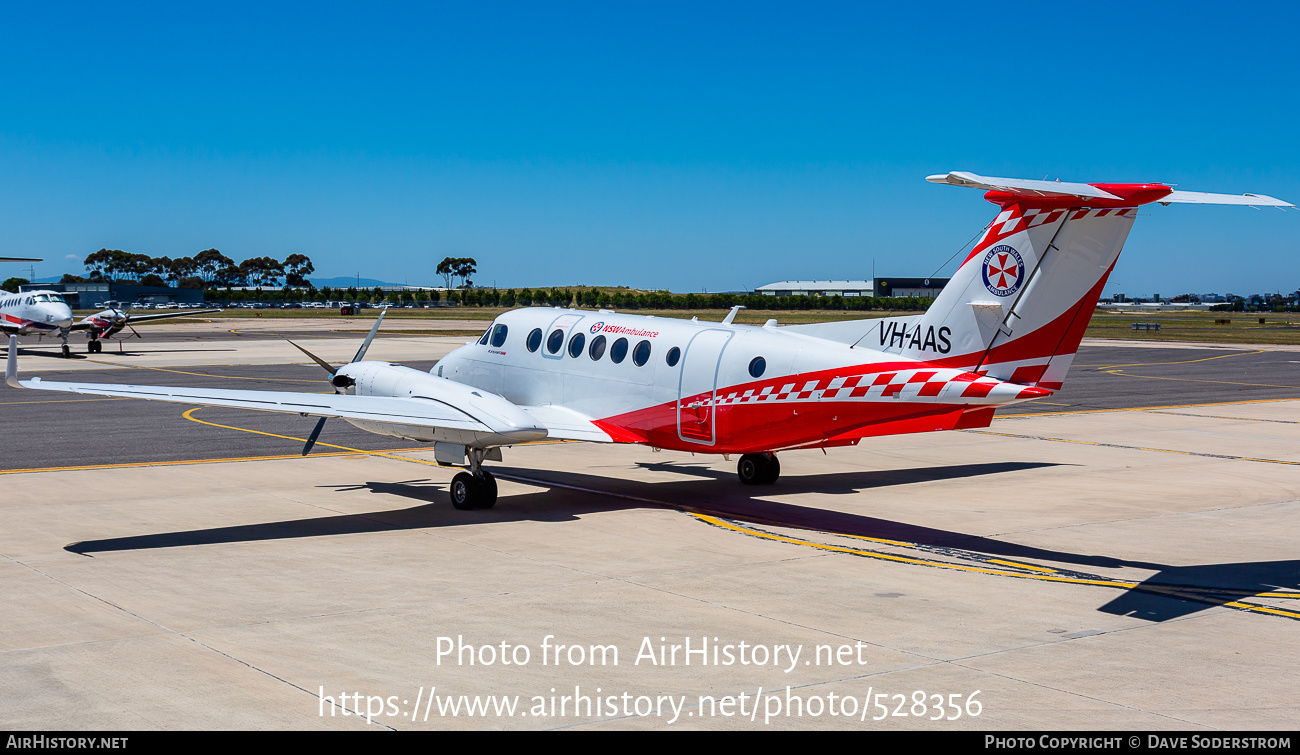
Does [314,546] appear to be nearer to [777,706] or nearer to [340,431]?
[777,706]

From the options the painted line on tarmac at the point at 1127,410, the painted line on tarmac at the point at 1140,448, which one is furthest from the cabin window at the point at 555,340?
the painted line on tarmac at the point at 1127,410

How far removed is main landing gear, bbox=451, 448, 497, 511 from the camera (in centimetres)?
1633

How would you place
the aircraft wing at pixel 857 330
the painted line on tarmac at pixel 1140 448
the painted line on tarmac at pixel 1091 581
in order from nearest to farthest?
the painted line on tarmac at pixel 1091 581
the aircraft wing at pixel 857 330
the painted line on tarmac at pixel 1140 448

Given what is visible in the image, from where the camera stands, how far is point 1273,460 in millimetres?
21625

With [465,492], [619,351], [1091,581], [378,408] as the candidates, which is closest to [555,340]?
[619,351]

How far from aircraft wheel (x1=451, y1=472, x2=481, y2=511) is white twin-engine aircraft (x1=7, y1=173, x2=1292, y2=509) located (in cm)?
2

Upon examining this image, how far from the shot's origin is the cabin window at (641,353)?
56.1ft

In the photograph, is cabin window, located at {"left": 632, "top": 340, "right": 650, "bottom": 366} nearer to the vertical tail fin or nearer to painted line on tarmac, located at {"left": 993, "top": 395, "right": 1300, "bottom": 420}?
the vertical tail fin

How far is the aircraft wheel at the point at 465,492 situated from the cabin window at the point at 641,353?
3.19 m

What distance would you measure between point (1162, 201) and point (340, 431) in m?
19.7

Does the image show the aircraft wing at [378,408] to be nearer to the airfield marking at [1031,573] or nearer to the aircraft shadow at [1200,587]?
the airfield marking at [1031,573]

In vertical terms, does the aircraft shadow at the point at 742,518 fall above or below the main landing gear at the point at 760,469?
below

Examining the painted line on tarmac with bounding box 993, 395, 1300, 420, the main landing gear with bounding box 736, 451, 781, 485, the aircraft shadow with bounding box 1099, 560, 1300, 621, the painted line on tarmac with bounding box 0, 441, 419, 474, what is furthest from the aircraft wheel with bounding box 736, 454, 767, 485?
the painted line on tarmac with bounding box 993, 395, 1300, 420
